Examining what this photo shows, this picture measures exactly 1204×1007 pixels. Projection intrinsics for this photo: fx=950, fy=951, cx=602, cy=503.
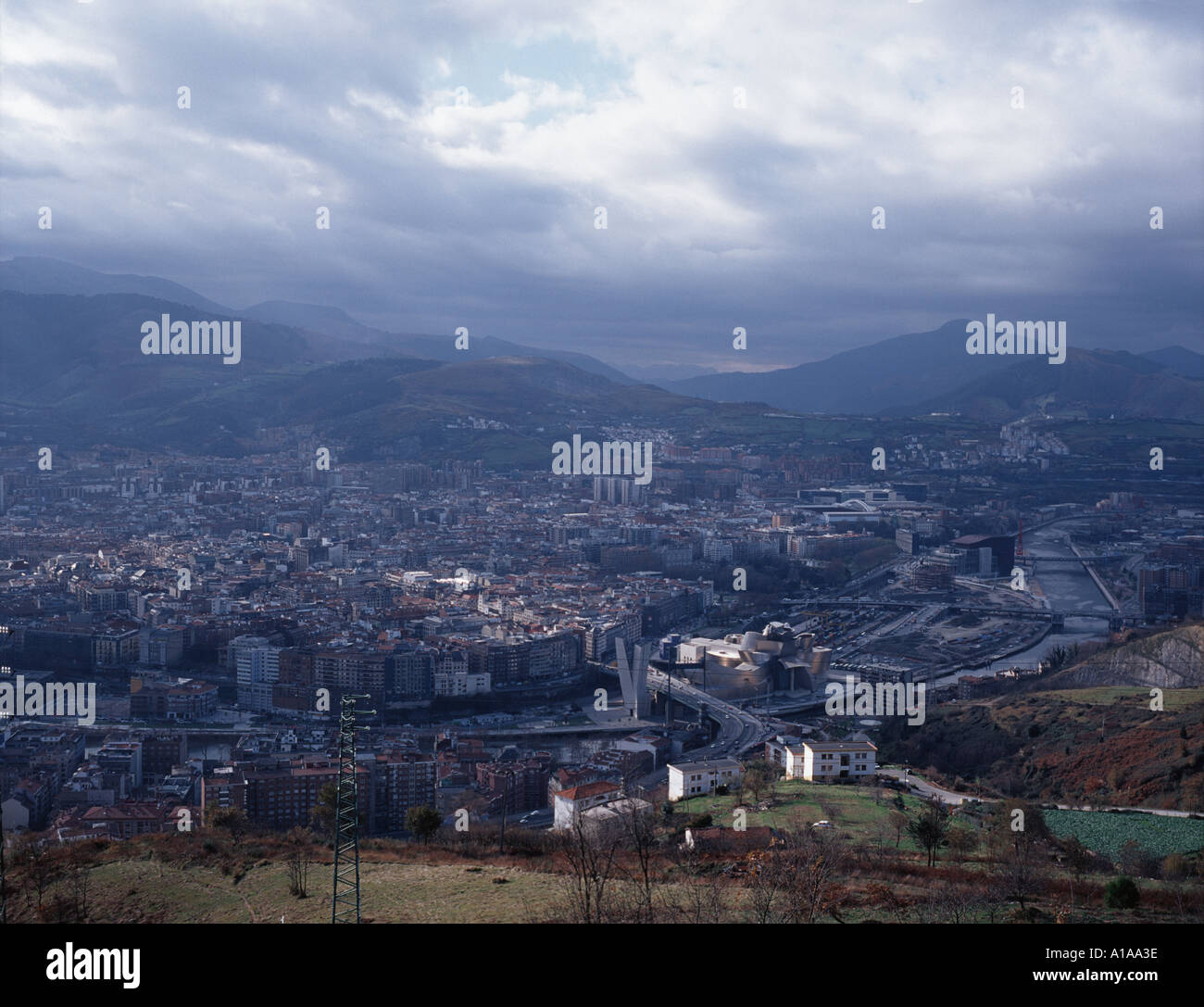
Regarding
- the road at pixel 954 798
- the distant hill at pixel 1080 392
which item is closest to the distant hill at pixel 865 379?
the distant hill at pixel 1080 392

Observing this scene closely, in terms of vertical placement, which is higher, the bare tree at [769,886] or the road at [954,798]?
the bare tree at [769,886]

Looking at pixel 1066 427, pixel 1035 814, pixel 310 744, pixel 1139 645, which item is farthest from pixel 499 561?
pixel 1066 427

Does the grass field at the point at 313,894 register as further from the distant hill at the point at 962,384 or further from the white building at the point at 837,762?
the distant hill at the point at 962,384

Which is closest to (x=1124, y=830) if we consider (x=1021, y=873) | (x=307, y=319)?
(x=1021, y=873)

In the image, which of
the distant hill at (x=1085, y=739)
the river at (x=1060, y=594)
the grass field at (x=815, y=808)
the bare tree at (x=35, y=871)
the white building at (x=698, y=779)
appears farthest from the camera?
the river at (x=1060, y=594)

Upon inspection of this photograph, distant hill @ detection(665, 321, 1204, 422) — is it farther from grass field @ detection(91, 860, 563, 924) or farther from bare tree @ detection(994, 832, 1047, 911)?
grass field @ detection(91, 860, 563, 924)
